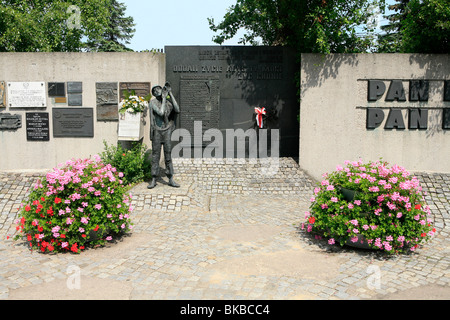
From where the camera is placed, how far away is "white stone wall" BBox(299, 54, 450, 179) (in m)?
10.0

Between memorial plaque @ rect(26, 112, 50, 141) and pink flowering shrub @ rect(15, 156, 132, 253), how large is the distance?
179 inches

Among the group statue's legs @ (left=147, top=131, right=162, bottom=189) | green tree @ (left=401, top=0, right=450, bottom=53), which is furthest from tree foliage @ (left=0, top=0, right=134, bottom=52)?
green tree @ (left=401, top=0, right=450, bottom=53)

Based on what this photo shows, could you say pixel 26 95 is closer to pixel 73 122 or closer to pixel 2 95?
pixel 2 95

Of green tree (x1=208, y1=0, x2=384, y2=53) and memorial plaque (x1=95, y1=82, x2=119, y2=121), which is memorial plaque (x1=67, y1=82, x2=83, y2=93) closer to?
memorial plaque (x1=95, y1=82, x2=119, y2=121)

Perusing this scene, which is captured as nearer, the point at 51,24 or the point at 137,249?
the point at 137,249

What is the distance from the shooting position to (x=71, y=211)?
225 inches

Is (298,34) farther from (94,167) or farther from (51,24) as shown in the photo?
(51,24)

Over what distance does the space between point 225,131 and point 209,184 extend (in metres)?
1.94

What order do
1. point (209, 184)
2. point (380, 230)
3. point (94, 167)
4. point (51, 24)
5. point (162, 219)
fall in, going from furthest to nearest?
point (51, 24)
point (209, 184)
point (162, 219)
point (94, 167)
point (380, 230)

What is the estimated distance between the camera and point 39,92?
10086 mm

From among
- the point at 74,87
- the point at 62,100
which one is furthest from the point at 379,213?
the point at 62,100

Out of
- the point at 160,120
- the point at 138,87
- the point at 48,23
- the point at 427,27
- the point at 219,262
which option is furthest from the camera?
the point at 48,23

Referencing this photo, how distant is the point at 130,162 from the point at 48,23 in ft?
33.1
